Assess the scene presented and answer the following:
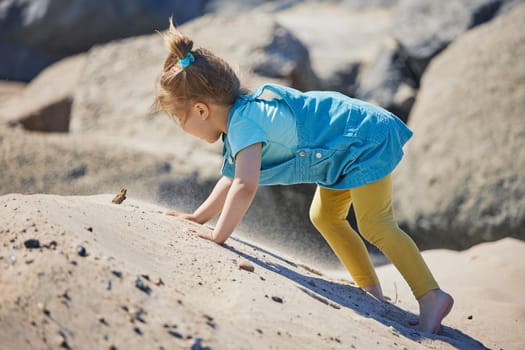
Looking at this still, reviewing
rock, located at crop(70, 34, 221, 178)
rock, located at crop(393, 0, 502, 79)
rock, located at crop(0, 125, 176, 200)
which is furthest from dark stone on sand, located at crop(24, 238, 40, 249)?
rock, located at crop(393, 0, 502, 79)

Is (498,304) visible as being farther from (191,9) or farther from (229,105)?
(191,9)

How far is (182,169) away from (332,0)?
8.14 metres

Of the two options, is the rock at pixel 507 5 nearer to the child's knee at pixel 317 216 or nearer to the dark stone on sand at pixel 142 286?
the child's knee at pixel 317 216

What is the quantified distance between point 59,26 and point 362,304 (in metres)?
9.42

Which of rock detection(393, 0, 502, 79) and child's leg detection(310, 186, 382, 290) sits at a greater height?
rock detection(393, 0, 502, 79)

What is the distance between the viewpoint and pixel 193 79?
122 inches

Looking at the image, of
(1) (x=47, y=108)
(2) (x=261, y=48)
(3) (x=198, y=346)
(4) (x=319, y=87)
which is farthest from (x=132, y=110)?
(3) (x=198, y=346)

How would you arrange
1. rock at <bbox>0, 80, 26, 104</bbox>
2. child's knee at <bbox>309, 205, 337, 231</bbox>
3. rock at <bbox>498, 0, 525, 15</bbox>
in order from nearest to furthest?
child's knee at <bbox>309, 205, 337, 231</bbox>
rock at <bbox>498, 0, 525, 15</bbox>
rock at <bbox>0, 80, 26, 104</bbox>

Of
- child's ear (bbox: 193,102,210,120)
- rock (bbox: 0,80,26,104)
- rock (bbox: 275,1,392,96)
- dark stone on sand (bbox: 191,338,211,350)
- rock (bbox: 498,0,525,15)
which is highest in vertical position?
rock (bbox: 498,0,525,15)

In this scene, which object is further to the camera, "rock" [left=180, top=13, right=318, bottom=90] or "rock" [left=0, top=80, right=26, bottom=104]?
"rock" [left=0, top=80, right=26, bottom=104]

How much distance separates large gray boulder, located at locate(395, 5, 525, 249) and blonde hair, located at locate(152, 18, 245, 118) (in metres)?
3.25

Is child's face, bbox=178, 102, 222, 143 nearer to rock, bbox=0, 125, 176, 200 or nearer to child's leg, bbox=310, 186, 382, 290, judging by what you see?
child's leg, bbox=310, 186, 382, 290

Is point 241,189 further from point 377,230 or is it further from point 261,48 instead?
point 261,48

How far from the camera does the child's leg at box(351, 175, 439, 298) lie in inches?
122
